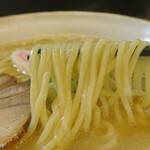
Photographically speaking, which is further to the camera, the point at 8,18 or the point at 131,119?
the point at 8,18

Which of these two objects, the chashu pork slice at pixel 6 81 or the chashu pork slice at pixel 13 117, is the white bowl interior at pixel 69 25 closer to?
the chashu pork slice at pixel 6 81

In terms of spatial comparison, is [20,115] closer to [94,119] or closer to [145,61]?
[94,119]

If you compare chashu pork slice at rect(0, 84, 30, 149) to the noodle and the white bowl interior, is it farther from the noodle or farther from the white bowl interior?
the white bowl interior

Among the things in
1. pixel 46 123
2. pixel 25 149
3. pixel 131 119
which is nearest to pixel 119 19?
pixel 131 119

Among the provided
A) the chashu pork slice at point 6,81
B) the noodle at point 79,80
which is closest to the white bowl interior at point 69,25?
the chashu pork slice at point 6,81

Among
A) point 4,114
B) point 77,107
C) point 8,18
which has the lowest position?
point 4,114

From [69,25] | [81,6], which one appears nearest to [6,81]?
[69,25]

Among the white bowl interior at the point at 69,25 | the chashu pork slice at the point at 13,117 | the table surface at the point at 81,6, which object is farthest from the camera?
the table surface at the point at 81,6

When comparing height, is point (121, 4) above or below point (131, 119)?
above
